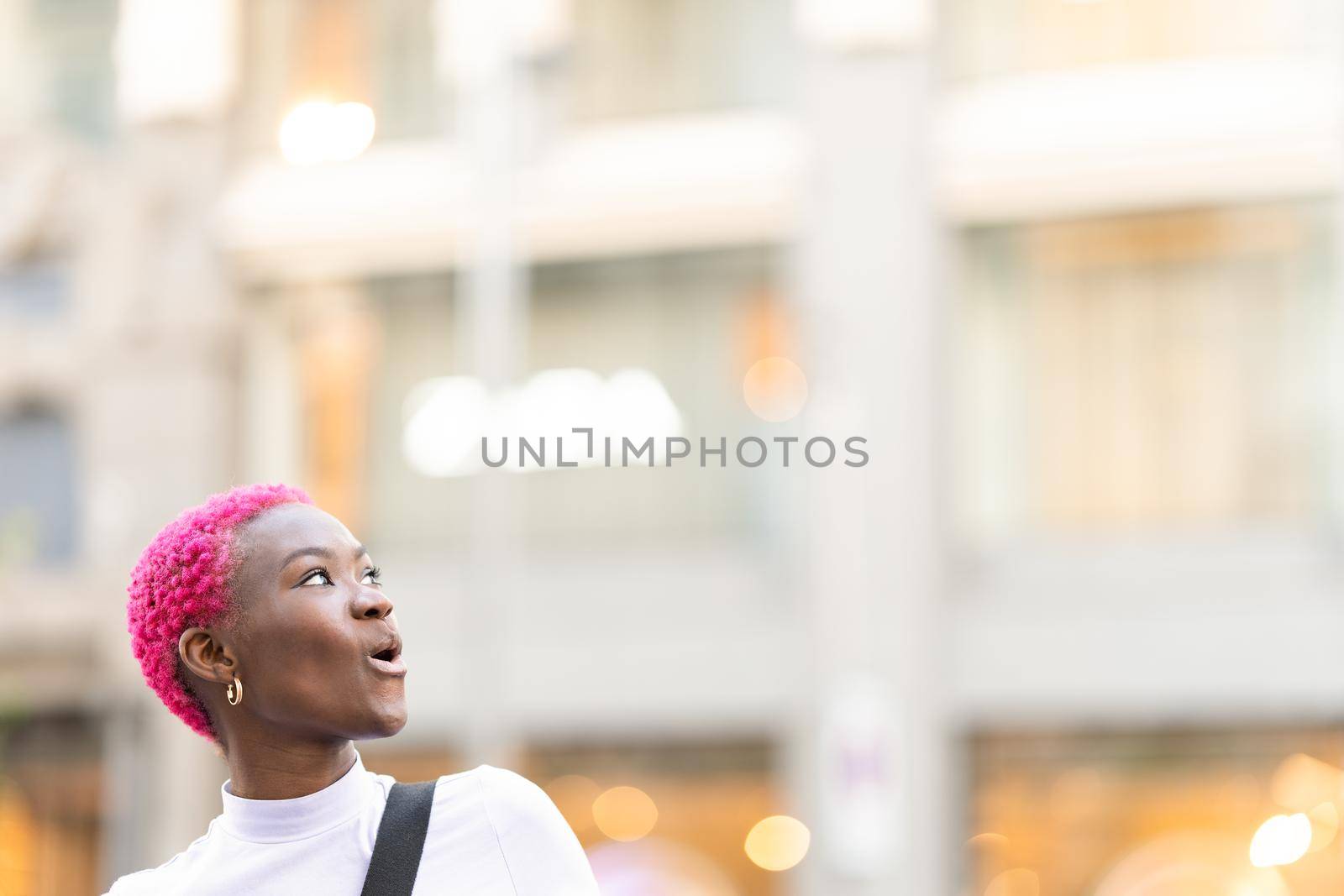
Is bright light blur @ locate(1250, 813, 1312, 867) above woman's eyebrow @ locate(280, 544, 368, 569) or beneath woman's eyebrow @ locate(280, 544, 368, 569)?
beneath

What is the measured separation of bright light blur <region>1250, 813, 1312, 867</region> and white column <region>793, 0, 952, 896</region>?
8.03 feet

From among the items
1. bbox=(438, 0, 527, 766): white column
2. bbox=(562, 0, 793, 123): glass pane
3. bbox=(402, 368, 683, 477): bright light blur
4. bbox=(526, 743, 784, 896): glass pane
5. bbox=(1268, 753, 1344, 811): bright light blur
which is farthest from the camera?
bbox=(562, 0, 793, 123): glass pane

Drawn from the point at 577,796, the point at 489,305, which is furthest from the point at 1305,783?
the point at 489,305

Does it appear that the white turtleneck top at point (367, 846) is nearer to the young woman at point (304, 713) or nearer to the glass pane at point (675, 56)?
the young woman at point (304, 713)

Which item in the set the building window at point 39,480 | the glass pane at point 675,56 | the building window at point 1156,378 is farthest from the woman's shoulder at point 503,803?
the building window at point 39,480

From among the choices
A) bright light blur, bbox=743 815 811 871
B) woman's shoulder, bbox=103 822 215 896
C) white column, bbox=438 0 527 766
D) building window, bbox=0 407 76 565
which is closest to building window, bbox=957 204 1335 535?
bright light blur, bbox=743 815 811 871

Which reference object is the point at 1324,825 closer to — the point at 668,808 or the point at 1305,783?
the point at 1305,783

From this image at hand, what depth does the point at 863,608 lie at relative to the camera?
15336mm

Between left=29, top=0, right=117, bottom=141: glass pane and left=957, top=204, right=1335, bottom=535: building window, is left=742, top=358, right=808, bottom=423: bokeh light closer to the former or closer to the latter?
left=957, top=204, right=1335, bottom=535: building window

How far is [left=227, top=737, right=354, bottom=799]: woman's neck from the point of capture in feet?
6.25

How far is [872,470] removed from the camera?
15484 mm

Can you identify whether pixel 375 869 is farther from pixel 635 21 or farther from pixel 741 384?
pixel 635 21

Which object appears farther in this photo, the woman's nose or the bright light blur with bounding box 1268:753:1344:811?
the bright light blur with bounding box 1268:753:1344:811

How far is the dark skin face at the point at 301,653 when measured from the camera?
6.05 ft
